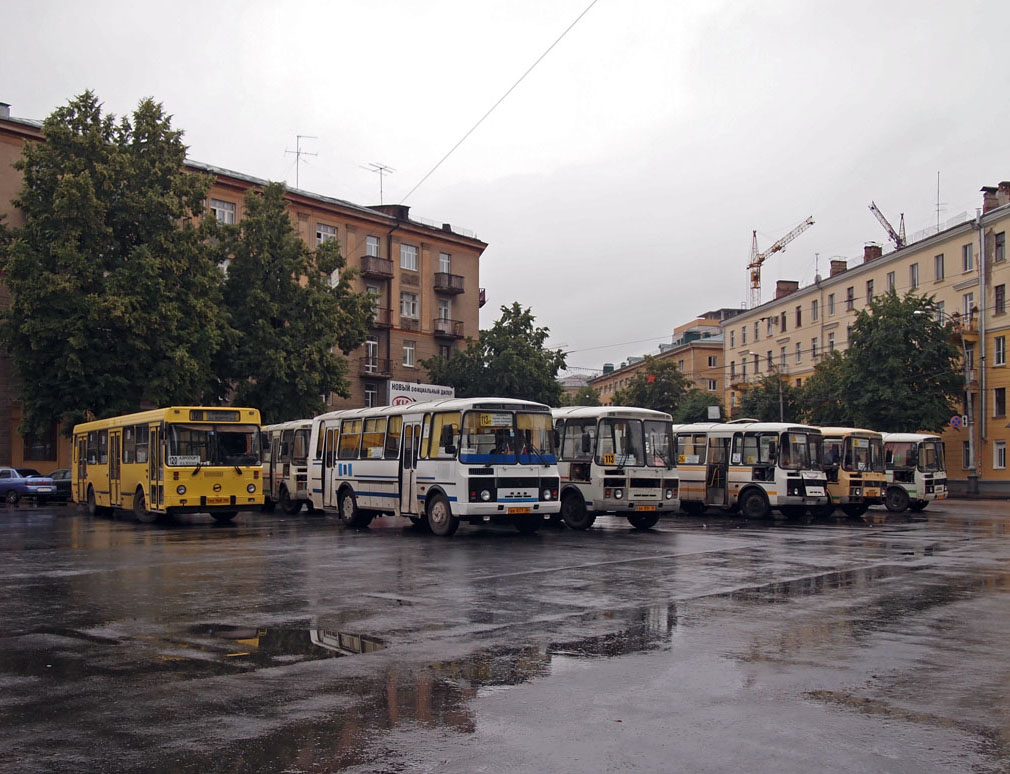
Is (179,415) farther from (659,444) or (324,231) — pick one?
(324,231)

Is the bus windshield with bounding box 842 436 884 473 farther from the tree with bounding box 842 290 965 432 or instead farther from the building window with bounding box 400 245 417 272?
the building window with bounding box 400 245 417 272

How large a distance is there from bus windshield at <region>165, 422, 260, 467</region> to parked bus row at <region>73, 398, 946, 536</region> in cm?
3

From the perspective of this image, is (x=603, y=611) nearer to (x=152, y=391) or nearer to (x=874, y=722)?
(x=874, y=722)

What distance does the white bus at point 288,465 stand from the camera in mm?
31438

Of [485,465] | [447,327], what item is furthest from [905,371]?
[485,465]

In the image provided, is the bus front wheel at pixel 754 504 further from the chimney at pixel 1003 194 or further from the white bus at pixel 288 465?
the chimney at pixel 1003 194

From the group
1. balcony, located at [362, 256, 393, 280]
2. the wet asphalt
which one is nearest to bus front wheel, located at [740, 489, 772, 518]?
the wet asphalt

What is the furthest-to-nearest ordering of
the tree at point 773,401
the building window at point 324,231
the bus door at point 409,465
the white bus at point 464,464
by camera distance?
the tree at point 773,401, the building window at point 324,231, the bus door at point 409,465, the white bus at point 464,464

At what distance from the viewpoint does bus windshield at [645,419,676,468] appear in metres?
23.7

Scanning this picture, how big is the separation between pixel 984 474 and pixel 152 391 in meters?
Answer: 43.2

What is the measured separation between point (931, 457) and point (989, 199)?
29.8 meters

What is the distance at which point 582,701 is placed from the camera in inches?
264

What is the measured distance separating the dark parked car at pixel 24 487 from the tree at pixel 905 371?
128 ft

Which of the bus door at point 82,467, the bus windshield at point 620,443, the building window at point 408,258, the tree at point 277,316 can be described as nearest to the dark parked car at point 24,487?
the bus door at point 82,467
